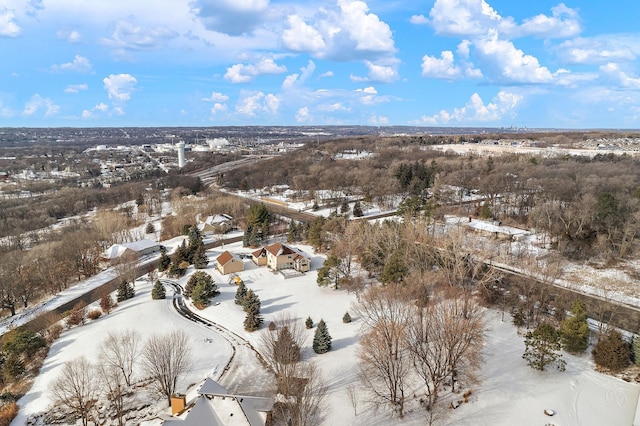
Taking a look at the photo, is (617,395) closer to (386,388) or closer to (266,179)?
(386,388)

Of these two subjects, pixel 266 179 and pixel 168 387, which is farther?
pixel 266 179

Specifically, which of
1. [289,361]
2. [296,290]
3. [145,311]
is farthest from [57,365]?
[296,290]

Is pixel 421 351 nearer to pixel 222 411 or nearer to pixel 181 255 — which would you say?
pixel 222 411

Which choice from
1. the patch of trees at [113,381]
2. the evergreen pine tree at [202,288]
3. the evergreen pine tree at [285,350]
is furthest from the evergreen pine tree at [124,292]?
the evergreen pine tree at [285,350]

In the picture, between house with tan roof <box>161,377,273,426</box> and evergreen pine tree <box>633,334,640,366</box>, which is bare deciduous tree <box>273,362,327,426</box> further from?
evergreen pine tree <box>633,334,640,366</box>

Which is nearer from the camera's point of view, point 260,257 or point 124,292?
point 124,292

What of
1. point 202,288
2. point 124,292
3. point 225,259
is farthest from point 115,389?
point 225,259
